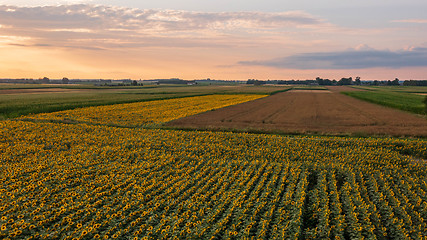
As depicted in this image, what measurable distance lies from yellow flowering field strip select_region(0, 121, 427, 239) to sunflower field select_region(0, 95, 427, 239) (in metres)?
0.05

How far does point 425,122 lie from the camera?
33.6 meters

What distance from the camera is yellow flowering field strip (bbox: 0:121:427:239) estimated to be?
9.70m

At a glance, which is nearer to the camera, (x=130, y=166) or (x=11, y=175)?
(x=11, y=175)

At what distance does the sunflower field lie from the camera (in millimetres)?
9703

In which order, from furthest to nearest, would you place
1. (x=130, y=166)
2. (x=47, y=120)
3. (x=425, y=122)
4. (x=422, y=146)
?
(x=425, y=122) < (x=47, y=120) < (x=422, y=146) < (x=130, y=166)

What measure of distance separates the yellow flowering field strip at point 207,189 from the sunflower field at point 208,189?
48 mm

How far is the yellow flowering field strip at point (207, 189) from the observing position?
9.70 metres

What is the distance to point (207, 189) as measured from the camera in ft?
42.9

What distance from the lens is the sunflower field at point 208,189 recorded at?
9.70 metres

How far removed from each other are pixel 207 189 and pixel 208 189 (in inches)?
3.9

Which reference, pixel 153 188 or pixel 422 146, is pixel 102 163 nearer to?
pixel 153 188

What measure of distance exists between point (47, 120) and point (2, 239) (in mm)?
24468

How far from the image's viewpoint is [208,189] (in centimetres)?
1316

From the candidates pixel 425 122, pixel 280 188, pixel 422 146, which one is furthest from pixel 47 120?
pixel 425 122
